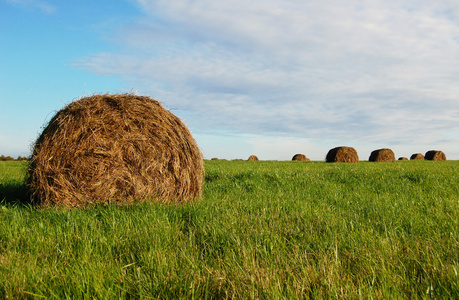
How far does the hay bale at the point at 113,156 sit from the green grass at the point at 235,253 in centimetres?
64

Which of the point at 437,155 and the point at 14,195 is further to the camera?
the point at 437,155

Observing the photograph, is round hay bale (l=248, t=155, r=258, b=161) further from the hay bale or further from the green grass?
the green grass

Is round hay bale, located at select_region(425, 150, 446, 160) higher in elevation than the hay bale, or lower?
higher

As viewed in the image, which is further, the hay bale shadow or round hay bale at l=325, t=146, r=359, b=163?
round hay bale at l=325, t=146, r=359, b=163

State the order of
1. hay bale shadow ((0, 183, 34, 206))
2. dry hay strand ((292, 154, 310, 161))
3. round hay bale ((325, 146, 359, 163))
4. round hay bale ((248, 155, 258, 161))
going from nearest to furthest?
hay bale shadow ((0, 183, 34, 206)) → round hay bale ((325, 146, 359, 163)) → round hay bale ((248, 155, 258, 161)) → dry hay strand ((292, 154, 310, 161))

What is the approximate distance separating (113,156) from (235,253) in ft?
12.6

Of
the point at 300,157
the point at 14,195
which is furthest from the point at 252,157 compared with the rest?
the point at 14,195

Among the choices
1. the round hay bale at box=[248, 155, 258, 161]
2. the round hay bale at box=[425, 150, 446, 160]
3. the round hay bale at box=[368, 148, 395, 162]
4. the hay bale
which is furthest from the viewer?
the round hay bale at box=[425, 150, 446, 160]

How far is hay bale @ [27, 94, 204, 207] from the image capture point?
21.1ft

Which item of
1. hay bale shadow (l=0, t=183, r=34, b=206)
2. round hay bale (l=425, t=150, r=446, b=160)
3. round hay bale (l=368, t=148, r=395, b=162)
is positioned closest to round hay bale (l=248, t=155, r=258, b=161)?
round hay bale (l=368, t=148, r=395, b=162)

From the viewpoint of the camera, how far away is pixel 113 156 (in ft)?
21.9

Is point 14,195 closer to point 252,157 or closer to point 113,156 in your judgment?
point 113,156

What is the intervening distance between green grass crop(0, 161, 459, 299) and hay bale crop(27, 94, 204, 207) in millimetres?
641

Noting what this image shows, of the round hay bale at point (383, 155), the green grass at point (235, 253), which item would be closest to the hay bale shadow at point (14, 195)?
the green grass at point (235, 253)
